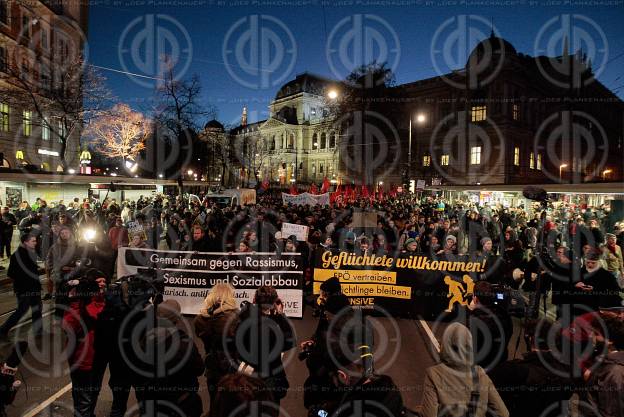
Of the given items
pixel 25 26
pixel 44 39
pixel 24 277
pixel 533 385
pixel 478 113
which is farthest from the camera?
pixel 478 113

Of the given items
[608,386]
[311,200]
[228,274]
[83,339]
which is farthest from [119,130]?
[608,386]

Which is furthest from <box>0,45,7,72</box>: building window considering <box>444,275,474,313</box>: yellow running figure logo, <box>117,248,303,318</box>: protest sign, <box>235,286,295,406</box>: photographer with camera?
<box>235,286,295,406</box>: photographer with camera

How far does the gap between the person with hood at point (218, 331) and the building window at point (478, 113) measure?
167 ft

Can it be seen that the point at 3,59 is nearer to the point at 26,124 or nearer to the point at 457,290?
the point at 26,124

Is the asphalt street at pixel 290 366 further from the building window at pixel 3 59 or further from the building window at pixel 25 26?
the building window at pixel 25 26

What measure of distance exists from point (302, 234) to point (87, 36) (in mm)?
45946

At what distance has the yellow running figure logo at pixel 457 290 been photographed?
26.8 feet

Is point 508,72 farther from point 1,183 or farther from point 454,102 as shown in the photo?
point 1,183

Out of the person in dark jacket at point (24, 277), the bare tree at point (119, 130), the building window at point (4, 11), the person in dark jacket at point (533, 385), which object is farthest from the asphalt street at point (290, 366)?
the building window at point (4, 11)

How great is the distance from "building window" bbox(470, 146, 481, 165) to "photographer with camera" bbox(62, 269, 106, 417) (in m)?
49.9

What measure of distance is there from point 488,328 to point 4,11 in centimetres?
4193

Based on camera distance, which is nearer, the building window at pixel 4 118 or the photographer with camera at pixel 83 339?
the photographer with camera at pixel 83 339

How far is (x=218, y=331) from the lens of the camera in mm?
3865

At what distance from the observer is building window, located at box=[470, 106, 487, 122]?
48.8 meters
